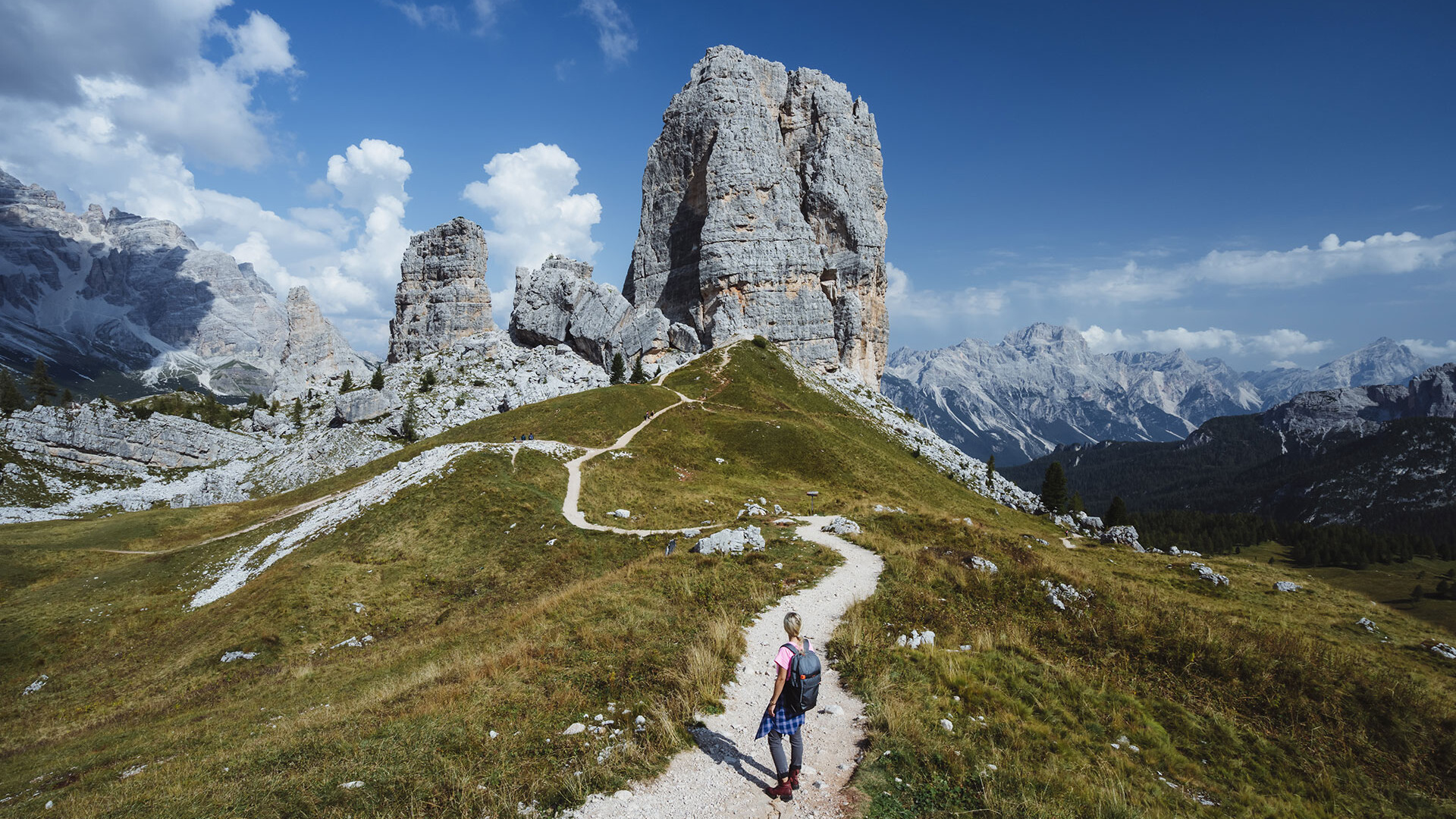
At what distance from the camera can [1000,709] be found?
12867 mm

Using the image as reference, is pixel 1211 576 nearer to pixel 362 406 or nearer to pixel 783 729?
pixel 783 729

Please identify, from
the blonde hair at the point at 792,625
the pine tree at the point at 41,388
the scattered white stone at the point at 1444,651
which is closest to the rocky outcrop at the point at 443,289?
the pine tree at the point at 41,388

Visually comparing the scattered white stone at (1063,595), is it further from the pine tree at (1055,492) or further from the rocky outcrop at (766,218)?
the rocky outcrop at (766,218)

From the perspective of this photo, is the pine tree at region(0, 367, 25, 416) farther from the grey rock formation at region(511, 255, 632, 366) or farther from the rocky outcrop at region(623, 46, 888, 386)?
the rocky outcrop at region(623, 46, 888, 386)

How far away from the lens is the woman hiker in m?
9.52

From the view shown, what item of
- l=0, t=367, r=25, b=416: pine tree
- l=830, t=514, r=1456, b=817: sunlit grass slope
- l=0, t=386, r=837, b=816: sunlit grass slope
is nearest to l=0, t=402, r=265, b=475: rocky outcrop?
l=0, t=367, r=25, b=416: pine tree

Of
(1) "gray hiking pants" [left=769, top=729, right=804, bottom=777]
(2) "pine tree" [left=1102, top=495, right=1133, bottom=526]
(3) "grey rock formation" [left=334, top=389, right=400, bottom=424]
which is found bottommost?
(2) "pine tree" [left=1102, top=495, right=1133, bottom=526]

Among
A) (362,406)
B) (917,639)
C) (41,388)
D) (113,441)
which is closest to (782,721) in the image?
(917,639)

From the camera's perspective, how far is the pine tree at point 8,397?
266 ft

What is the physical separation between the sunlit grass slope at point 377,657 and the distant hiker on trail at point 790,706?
247 centimetres

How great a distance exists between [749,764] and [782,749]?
1.43m

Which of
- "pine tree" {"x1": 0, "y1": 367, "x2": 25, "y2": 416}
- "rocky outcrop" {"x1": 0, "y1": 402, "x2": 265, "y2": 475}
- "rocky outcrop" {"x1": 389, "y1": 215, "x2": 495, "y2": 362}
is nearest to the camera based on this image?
"rocky outcrop" {"x1": 0, "y1": 402, "x2": 265, "y2": 475}

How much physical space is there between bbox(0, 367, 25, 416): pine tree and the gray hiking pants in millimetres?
129928

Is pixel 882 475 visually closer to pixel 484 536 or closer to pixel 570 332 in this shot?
pixel 484 536
